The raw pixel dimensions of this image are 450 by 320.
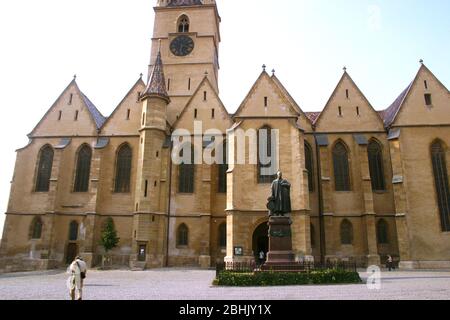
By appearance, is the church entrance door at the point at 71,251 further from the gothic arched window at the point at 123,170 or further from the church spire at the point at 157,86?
the church spire at the point at 157,86

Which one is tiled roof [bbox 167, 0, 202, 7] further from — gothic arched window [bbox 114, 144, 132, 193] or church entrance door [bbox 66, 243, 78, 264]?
church entrance door [bbox 66, 243, 78, 264]

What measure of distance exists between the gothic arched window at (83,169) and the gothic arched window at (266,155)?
1628 cm

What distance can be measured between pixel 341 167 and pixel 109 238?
832 inches

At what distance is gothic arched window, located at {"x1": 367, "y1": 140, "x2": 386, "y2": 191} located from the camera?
31638 millimetres

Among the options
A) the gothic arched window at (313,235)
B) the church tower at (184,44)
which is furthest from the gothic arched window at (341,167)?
the church tower at (184,44)

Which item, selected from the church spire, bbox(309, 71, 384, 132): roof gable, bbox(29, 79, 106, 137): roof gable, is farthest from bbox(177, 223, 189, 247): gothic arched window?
bbox(309, 71, 384, 132): roof gable

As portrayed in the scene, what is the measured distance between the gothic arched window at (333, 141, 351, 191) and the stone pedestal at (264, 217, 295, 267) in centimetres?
1507

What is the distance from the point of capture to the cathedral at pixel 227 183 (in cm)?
2848

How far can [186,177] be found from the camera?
3212cm

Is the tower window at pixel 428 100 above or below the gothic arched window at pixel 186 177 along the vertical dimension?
above

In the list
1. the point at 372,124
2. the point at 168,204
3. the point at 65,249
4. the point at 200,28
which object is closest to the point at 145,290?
the point at 168,204

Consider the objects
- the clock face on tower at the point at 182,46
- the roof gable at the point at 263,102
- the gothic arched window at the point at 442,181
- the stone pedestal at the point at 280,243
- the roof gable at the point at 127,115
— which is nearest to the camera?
the stone pedestal at the point at 280,243

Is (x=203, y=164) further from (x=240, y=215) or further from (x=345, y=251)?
(x=345, y=251)

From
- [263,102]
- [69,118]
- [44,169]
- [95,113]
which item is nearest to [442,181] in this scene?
[263,102]
